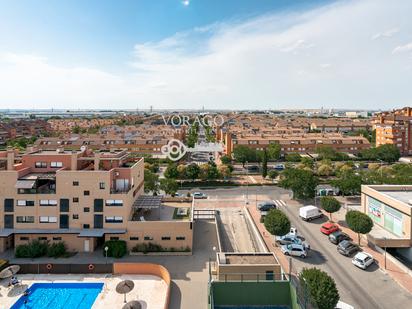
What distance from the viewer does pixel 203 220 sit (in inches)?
1347

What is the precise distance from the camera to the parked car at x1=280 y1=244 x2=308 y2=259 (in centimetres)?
2549

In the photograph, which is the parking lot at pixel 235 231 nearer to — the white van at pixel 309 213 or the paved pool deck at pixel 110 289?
the white van at pixel 309 213

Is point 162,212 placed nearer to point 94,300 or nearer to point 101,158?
point 101,158

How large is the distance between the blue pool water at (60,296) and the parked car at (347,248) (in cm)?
1933

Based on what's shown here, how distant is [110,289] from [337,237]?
19643mm

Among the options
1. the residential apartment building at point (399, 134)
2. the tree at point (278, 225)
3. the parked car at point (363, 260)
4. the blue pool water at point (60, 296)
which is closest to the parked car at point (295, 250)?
the tree at point (278, 225)

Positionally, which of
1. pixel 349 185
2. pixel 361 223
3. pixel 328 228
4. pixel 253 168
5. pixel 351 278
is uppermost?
pixel 349 185

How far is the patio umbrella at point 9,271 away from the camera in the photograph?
70.7ft

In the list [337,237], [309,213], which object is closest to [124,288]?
[337,237]

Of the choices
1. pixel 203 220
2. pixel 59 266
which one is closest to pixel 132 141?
pixel 203 220

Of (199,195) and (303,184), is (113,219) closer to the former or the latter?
(199,195)

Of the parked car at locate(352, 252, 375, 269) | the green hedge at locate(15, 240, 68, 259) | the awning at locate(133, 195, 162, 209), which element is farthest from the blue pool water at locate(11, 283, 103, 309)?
the parked car at locate(352, 252, 375, 269)

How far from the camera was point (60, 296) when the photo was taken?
21547 millimetres

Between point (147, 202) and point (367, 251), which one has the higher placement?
point (147, 202)
